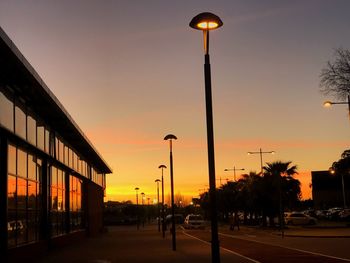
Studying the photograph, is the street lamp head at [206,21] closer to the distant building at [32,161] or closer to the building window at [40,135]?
the distant building at [32,161]

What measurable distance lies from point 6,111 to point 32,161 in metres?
5.58

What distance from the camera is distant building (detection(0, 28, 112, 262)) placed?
1997cm

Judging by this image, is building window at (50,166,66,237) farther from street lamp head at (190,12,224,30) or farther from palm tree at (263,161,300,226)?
palm tree at (263,161,300,226)

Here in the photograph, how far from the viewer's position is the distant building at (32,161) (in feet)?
65.5

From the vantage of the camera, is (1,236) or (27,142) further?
(27,142)

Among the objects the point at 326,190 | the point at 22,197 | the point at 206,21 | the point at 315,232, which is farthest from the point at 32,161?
the point at 326,190

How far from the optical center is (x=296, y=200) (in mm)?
→ 62500

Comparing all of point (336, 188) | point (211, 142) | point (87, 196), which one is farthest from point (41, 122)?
point (336, 188)

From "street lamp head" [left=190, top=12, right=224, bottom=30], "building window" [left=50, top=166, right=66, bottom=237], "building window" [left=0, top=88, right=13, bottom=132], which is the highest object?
"street lamp head" [left=190, top=12, right=224, bottom=30]

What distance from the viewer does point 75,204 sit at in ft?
139

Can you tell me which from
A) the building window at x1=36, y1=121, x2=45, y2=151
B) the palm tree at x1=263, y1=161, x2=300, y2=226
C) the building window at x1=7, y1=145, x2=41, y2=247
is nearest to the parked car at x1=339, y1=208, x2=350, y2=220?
the palm tree at x1=263, y1=161, x2=300, y2=226

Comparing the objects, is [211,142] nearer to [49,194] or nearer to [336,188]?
[49,194]

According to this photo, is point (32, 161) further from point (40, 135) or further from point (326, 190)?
point (326, 190)

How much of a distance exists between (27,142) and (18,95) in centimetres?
203
